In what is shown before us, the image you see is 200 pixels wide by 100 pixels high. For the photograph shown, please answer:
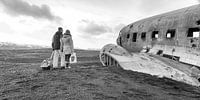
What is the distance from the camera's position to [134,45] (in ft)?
53.1

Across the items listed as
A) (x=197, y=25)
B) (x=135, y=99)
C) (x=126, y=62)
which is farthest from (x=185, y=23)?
(x=135, y=99)

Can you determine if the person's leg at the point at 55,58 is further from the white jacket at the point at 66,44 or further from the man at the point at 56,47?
the white jacket at the point at 66,44

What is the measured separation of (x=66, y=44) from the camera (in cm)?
989

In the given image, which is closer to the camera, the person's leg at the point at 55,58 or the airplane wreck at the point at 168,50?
the airplane wreck at the point at 168,50

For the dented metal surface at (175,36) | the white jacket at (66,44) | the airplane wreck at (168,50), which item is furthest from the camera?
the dented metal surface at (175,36)

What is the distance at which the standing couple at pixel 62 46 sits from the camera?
391 inches

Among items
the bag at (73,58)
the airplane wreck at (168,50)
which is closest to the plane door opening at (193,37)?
the airplane wreck at (168,50)

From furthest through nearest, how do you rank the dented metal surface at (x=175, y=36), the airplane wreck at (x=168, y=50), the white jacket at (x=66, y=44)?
the dented metal surface at (x=175, y=36)
the white jacket at (x=66, y=44)
the airplane wreck at (x=168, y=50)

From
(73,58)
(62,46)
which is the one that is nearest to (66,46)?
(62,46)

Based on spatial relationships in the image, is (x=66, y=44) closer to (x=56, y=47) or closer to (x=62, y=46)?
(x=62, y=46)

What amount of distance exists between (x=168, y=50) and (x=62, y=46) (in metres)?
7.68

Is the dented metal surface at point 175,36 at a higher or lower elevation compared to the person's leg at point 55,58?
higher

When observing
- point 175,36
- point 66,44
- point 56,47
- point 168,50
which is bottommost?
point 168,50

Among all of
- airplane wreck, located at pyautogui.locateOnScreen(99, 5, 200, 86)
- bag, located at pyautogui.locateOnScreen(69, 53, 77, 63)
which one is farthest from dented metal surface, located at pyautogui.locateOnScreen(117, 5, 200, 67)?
bag, located at pyautogui.locateOnScreen(69, 53, 77, 63)
